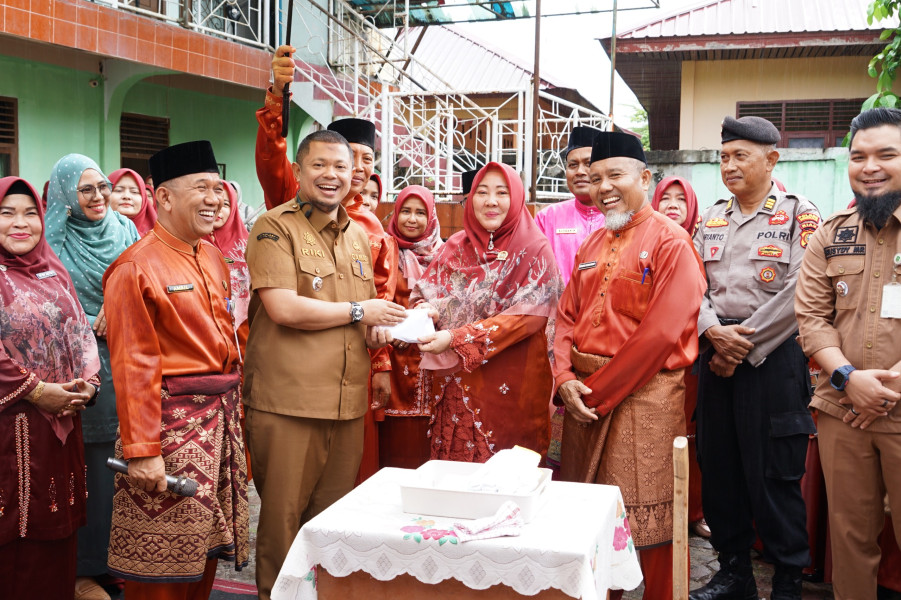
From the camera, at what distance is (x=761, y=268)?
148 inches

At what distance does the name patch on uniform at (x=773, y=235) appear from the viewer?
3754 millimetres

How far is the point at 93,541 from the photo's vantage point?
394 centimetres

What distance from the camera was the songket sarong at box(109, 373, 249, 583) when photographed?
3.02m

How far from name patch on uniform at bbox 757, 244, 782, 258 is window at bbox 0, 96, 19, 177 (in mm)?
7271

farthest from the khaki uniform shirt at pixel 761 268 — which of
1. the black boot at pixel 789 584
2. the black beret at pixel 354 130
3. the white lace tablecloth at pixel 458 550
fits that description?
the black beret at pixel 354 130

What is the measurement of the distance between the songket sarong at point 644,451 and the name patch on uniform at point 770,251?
0.74m

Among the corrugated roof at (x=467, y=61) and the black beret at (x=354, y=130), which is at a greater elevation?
the corrugated roof at (x=467, y=61)

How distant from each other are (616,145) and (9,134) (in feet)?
22.5

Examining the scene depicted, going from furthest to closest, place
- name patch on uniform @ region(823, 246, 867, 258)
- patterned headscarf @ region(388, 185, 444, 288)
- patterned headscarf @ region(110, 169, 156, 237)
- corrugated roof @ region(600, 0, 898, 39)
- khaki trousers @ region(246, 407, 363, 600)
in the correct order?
corrugated roof @ region(600, 0, 898, 39) → patterned headscarf @ region(110, 169, 156, 237) → patterned headscarf @ region(388, 185, 444, 288) → khaki trousers @ region(246, 407, 363, 600) → name patch on uniform @ region(823, 246, 867, 258)

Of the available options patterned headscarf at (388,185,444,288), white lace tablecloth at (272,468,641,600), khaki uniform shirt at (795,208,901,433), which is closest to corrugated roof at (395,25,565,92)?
patterned headscarf at (388,185,444,288)

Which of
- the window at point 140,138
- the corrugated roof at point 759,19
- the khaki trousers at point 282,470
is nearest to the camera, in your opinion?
the khaki trousers at point 282,470

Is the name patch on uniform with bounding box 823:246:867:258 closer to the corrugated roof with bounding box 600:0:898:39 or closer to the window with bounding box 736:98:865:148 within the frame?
the corrugated roof with bounding box 600:0:898:39

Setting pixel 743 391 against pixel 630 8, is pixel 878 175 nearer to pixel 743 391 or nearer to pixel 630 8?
pixel 743 391

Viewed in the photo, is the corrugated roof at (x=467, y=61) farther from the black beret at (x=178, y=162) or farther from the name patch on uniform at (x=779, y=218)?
the black beret at (x=178, y=162)
